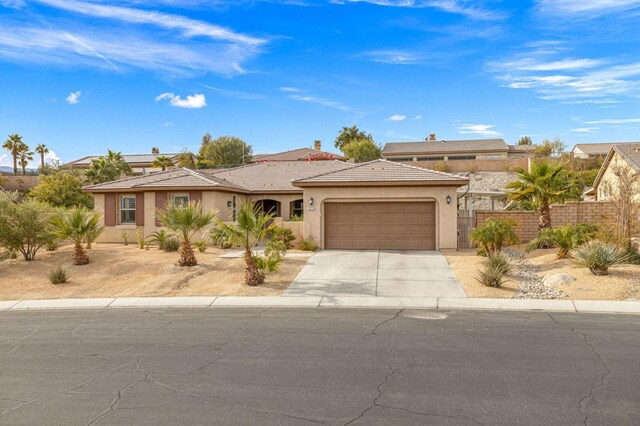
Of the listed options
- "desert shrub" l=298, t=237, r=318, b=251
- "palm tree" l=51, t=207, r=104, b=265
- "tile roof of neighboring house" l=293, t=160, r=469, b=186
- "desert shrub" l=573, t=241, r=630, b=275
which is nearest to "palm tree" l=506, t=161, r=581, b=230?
"tile roof of neighboring house" l=293, t=160, r=469, b=186

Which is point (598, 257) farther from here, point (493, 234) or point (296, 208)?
point (296, 208)

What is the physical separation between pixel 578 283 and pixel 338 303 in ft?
23.1

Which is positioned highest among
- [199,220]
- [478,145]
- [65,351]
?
[478,145]

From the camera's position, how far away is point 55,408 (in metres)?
6.46

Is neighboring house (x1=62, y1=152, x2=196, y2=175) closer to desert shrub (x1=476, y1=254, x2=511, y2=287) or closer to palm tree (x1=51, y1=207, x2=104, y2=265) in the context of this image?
palm tree (x1=51, y1=207, x2=104, y2=265)

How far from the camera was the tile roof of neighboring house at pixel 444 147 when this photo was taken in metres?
69.4

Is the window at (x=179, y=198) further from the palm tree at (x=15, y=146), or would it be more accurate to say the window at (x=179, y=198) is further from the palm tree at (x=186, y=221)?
the palm tree at (x=15, y=146)

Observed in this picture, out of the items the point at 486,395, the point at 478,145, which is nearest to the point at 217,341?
the point at 486,395

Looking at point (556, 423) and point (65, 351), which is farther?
point (65, 351)

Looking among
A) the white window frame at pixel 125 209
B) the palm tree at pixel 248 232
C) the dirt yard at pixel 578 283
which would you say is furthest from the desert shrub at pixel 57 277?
the dirt yard at pixel 578 283

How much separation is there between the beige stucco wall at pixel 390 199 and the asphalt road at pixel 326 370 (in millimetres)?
10975

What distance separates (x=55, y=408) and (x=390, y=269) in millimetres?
12881

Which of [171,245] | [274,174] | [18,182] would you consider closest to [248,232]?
[171,245]

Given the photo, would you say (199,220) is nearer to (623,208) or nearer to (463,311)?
(463,311)
